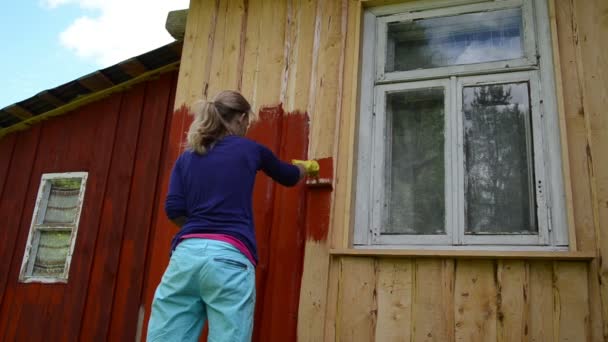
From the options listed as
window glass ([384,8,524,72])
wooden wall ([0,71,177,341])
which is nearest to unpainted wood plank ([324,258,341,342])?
window glass ([384,8,524,72])

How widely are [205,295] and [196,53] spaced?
190cm

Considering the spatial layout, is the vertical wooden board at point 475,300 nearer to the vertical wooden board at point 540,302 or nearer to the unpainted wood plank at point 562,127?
the vertical wooden board at point 540,302

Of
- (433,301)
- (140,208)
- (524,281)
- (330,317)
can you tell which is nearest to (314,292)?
(330,317)

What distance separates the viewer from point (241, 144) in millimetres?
2547

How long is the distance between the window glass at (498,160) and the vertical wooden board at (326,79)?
0.72m

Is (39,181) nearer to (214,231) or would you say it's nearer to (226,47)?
(226,47)

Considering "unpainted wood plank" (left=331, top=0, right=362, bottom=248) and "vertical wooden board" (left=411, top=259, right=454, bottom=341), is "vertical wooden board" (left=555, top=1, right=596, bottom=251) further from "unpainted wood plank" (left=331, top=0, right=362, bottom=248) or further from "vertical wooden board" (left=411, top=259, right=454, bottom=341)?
"unpainted wood plank" (left=331, top=0, right=362, bottom=248)

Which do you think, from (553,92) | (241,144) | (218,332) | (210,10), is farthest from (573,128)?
(210,10)

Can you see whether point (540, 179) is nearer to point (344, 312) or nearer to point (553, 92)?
point (553, 92)

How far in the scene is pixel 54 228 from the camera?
4.68 meters

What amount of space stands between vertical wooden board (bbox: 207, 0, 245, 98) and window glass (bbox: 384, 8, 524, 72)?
0.97m

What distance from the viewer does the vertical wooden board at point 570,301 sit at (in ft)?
Result: 7.82

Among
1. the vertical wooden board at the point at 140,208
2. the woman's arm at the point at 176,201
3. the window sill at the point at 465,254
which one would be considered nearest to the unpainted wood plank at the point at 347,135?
the window sill at the point at 465,254

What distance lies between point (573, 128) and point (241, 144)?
5.23ft
